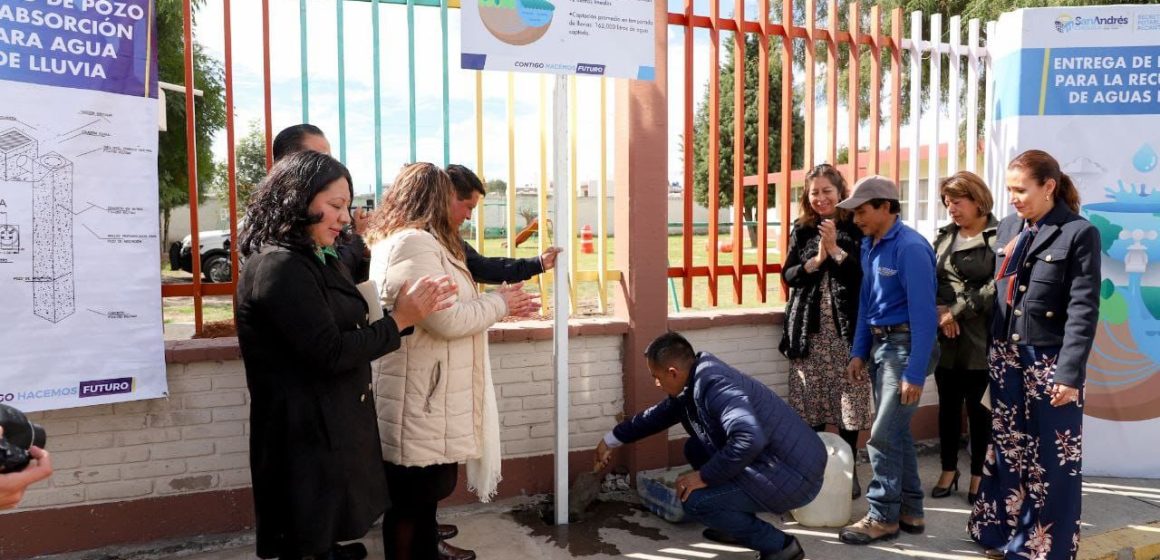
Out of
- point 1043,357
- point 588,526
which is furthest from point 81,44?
point 1043,357

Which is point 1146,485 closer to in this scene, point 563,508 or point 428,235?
point 563,508

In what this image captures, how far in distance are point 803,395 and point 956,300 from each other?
0.93m

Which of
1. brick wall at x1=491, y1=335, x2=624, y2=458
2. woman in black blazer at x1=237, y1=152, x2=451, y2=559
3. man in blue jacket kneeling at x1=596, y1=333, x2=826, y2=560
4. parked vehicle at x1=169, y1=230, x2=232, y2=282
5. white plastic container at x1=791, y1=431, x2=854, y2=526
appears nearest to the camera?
woman in black blazer at x1=237, y1=152, x2=451, y2=559

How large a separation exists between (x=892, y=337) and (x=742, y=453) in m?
1.07

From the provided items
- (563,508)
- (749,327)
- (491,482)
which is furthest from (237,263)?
(749,327)

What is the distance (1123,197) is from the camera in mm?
4688

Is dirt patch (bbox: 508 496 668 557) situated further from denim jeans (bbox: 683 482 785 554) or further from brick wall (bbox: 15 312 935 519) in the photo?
denim jeans (bbox: 683 482 785 554)

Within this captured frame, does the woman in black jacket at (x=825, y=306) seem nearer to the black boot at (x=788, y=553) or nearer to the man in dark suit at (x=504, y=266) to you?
the black boot at (x=788, y=553)

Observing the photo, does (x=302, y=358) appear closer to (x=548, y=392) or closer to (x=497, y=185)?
(x=548, y=392)

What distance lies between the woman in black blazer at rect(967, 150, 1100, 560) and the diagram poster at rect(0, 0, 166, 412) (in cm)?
370

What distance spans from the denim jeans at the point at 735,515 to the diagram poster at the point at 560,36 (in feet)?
6.33

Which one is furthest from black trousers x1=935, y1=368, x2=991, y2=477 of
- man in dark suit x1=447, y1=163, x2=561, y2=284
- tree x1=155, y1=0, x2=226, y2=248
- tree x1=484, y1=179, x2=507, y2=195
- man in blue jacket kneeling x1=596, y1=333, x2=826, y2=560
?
tree x1=155, y1=0, x2=226, y2=248

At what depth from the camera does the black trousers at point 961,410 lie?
430 cm

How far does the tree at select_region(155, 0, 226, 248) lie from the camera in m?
11.2
